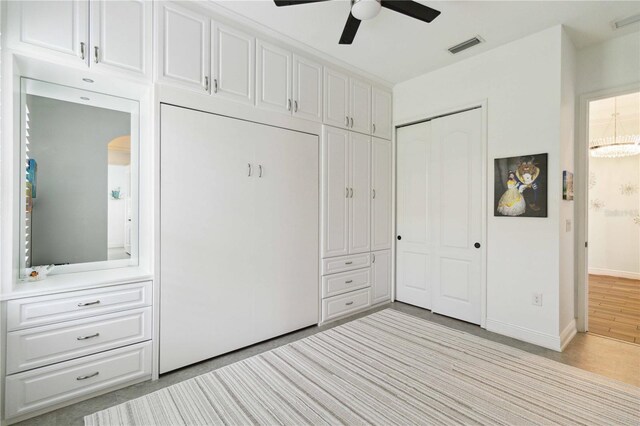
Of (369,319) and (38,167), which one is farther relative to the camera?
(369,319)

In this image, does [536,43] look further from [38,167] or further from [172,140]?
[38,167]

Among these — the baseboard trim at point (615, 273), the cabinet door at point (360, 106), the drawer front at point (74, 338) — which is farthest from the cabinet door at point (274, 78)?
the baseboard trim at point (615, 273)

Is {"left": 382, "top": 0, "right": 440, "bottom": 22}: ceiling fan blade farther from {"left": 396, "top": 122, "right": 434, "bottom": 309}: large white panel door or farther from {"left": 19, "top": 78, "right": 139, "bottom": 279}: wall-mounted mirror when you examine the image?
{"left": 19, "top": 78, "right": 139, "bottom": 279}: wall-mounted mirror

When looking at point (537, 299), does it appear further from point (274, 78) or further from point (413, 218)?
point (274, 78)

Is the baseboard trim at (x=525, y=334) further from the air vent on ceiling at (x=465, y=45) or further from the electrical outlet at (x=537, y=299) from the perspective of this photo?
the air vent on ceiling at (x=465, y=45)

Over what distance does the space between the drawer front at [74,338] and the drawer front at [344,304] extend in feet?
5.66

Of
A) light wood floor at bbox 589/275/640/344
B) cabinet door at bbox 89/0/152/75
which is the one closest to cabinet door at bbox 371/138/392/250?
Result: light wood floor at bbox 589/275/640/344

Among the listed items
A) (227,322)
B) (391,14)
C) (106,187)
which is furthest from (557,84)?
(106,187)

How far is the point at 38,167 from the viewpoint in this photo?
6.84 feet

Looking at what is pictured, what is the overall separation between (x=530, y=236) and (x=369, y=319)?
1788mm

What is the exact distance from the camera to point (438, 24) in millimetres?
2627

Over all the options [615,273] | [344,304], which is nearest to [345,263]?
[344,304]

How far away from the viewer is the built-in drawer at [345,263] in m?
3.25

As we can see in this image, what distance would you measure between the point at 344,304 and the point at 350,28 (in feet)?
8.96
